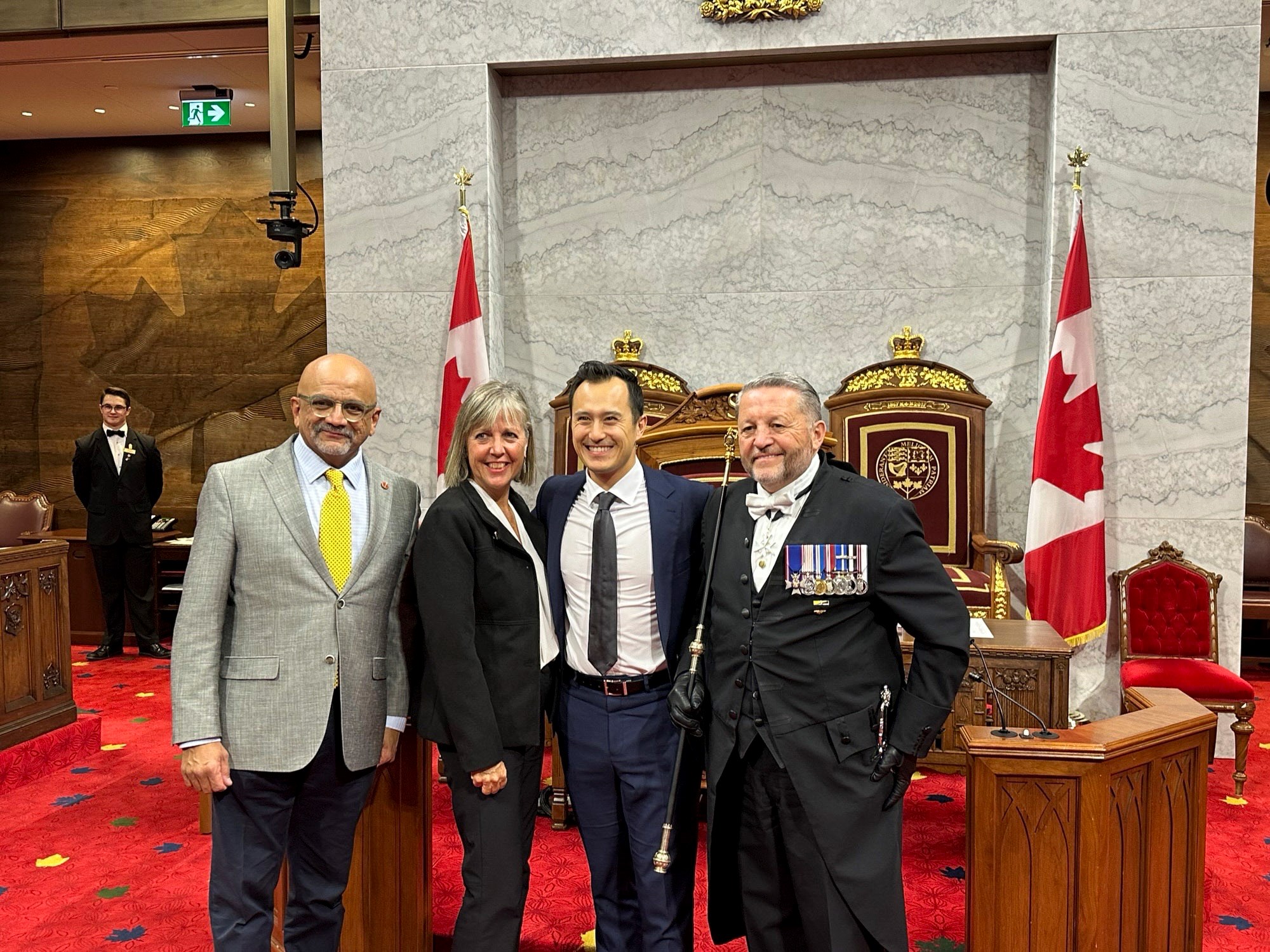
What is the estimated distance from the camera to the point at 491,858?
2336mm

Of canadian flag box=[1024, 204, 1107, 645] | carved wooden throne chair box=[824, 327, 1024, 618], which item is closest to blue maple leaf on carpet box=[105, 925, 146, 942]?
carved wooden throne chair box=[824, 327, 1024, 618]

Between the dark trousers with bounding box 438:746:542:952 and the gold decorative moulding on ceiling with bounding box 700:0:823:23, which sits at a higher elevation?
the gold decorative moulding on ceiling with bounding box 700:0:823:23

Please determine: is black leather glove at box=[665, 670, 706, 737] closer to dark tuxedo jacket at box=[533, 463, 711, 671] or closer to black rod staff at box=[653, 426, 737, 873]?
black rod staff at box=[653, 426, 737, 873]

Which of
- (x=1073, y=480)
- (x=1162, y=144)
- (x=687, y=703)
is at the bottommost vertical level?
(x=687, y=703)

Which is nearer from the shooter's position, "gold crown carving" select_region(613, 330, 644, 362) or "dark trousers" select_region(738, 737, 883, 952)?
"dark trousers" select_region(738, 737, 883, 952)

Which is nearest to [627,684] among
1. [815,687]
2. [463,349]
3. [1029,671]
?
[815,687]

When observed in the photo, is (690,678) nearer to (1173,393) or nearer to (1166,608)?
(1166,608)

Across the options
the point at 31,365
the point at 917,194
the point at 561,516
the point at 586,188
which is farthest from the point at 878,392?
the point at 31,365

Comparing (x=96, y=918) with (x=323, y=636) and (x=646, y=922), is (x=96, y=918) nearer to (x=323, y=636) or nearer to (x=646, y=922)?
(x=323, y=636)

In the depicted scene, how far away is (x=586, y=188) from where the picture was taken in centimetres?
596

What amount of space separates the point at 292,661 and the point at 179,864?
1971 mm

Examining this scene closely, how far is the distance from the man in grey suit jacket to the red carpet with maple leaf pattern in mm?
931

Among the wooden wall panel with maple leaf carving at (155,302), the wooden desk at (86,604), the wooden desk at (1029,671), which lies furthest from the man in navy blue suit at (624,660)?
the wooden wall panel with maple leaf carving at (155,302)

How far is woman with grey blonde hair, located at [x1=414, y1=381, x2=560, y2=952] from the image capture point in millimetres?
2273
